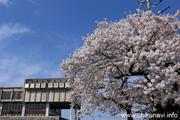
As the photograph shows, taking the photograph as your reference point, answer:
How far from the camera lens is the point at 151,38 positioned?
11070 mm

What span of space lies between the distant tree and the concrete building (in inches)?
1069

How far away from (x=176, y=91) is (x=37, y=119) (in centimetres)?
2825

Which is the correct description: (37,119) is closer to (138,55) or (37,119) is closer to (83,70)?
(83,70)

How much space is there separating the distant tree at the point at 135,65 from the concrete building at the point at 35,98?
89.0 feet

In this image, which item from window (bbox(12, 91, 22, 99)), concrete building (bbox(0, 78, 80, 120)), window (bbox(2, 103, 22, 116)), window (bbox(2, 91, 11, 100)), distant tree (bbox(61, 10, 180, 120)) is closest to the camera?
distant tree (bbox(61, 10, 180, 120))

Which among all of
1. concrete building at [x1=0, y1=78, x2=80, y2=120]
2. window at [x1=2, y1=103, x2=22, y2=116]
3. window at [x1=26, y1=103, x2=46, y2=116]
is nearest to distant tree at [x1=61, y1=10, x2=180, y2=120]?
concrete building at [x1=0, y1=78, x2=80, y2=120]

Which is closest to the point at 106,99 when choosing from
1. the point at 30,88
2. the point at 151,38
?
the point at 151,38

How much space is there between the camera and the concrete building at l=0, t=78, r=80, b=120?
132 feet

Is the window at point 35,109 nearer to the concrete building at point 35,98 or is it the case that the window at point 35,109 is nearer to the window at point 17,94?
the concrete building at point 35,98

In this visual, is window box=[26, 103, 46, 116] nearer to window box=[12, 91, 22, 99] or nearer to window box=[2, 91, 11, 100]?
window box=[12, 91, 22, 99]

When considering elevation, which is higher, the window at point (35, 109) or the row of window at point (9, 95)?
the row of window at point (9, 95)

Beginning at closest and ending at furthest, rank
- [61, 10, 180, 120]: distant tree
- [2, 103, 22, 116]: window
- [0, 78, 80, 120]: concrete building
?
[61, 10, 180, 120]: distant tree
[0, 78, 80, 120]: concrete building
[2, 103, 22, 116]: window

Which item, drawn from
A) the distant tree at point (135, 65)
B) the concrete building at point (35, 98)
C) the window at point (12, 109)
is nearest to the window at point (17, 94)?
the concrete building at point (35, 98)

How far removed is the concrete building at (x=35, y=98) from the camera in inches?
1583
